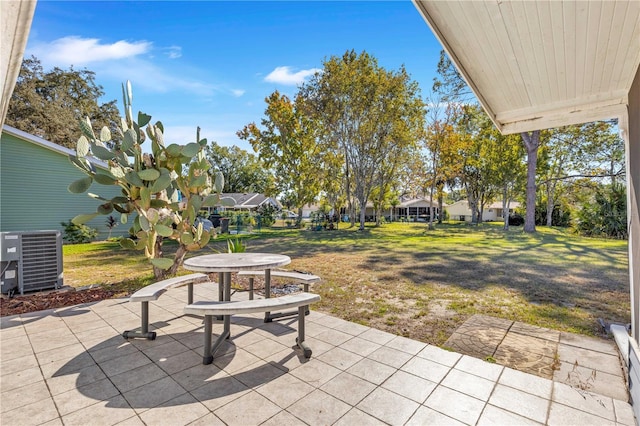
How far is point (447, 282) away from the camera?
6.39 meters

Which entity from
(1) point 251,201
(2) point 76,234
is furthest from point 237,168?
(2) point 76,234

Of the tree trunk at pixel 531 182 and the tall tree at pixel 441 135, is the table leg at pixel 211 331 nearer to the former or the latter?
the tree trunk at pixel 531 182

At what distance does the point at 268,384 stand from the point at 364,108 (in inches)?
719

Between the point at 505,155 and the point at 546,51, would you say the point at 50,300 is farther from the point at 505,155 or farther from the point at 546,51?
the point at 505,155

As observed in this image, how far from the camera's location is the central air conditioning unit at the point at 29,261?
4.86m

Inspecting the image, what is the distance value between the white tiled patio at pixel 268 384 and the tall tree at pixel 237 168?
4122 centimetres

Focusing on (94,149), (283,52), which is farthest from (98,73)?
(94,149)

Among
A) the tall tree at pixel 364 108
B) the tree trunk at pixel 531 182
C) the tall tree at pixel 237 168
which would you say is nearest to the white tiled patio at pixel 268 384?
the tall tree at pixel 364 108

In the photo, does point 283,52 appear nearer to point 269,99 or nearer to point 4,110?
point 4,110

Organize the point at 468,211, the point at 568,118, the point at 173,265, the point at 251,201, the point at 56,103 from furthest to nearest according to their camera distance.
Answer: the point at 468,211, the point at 251,201, the point at 56,103, the point at 173,265, the point at 568,118

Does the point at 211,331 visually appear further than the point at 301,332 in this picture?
No

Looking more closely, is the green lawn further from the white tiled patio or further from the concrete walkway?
the white tiled patio

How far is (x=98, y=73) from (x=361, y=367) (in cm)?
3126

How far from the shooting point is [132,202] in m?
5.15
